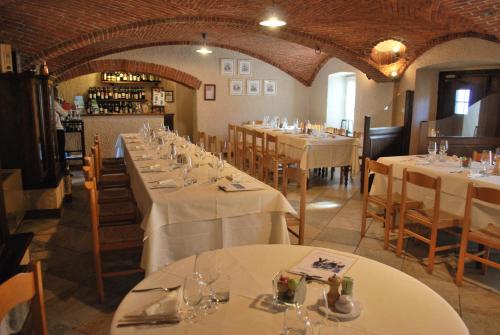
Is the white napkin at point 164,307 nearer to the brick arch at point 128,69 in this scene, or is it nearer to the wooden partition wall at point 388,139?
the wooden partition wall at point 388,139

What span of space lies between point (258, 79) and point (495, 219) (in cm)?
885

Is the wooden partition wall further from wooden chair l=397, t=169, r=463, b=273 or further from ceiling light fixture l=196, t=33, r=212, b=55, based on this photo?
ceiling light fixture l=196, t=33, r=212, b=55

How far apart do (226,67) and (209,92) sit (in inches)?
34.4

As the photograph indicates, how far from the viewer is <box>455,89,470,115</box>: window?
8.16 meters

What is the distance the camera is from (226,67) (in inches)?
448

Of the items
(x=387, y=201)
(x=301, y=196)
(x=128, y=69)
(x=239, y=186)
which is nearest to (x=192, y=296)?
(x=239, y=186)

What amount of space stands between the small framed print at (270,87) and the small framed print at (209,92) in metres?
1.63

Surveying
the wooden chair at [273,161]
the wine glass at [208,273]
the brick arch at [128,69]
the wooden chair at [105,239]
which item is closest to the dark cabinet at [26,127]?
the wooden chair at [105,239]

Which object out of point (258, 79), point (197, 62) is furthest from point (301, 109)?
point (197, 62)

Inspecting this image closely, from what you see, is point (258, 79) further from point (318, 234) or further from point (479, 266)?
point (479, 266)

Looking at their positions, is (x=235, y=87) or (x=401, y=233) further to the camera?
(x=235, y=87)

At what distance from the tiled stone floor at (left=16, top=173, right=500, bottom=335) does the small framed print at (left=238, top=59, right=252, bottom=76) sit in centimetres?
628

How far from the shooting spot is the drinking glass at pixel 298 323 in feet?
4.73

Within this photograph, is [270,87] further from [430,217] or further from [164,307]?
[164,307]
